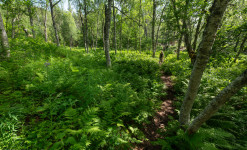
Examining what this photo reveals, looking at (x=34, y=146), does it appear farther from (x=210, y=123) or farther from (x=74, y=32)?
(x=74, y=32)

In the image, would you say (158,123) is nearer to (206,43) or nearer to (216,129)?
Answer: (216,129)

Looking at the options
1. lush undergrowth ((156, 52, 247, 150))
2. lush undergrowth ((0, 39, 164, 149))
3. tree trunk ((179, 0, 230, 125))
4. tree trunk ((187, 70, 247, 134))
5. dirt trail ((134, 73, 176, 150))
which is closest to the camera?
tree trunk ((187, 70, 247, 134))

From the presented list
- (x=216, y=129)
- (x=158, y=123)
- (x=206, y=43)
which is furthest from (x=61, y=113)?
(x=216, y=129)

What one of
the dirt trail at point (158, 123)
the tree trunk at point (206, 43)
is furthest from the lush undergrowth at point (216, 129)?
the tree trunk at point (206, 43)

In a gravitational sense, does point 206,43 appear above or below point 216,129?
above

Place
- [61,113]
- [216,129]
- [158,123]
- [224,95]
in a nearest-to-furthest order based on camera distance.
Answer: [224,95] < [61,113] < [216,129] < [158,123]

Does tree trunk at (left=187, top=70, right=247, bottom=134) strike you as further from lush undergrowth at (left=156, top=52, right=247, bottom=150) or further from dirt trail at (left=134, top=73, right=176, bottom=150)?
dirt trail at (left=134, top=73, right=176, bottom=150)

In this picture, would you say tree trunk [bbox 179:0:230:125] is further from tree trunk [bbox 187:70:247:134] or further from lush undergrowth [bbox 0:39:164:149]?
lush undergrowth [bbox 0:39:164:149]

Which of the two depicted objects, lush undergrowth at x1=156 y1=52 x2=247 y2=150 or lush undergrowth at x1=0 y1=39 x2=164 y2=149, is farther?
lush undergrowth at x1=156 y1=52 x2=247 y2=150

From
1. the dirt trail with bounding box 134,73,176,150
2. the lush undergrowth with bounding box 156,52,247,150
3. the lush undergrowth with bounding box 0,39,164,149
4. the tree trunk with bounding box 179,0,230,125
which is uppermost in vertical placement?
the tree trunk with bounding box 179,0,230,125

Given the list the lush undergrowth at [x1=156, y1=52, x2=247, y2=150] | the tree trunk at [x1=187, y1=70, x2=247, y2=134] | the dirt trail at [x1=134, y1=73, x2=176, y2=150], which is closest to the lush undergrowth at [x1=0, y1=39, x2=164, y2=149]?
the dirt trail at [x1=134, y1=73, x2=176, y2=150]

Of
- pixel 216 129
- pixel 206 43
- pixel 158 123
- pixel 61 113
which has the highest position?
pixel 206 43

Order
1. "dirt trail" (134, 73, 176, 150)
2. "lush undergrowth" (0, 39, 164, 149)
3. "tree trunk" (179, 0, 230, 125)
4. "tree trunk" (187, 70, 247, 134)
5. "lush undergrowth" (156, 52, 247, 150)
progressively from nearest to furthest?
"tree trunk" (187, 70, 247, 134) < "lush undergrowth" (0, 39, 164, 149) < "tree trunk" (179, 0, 230, 125) < "lush undergrowth" (156, 52, 247, 150) < "dirt trail" (134, 73, 176, 150)

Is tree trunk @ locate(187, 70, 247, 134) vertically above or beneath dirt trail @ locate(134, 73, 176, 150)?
above
